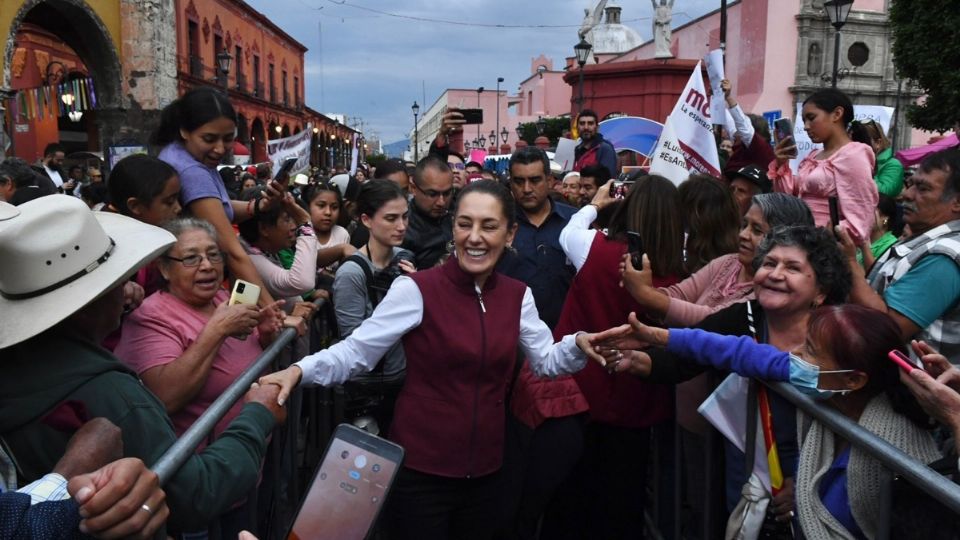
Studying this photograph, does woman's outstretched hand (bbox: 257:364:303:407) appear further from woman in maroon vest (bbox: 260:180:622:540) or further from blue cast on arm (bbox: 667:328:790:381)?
blue cast on arm (bbox: 667:328:790:381)

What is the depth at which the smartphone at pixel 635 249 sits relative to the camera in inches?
127

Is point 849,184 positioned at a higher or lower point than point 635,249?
higher

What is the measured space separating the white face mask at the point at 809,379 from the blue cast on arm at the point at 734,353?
35 mm

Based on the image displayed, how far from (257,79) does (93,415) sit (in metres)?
45.1

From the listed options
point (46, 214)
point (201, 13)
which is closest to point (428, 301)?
point (46, 214)

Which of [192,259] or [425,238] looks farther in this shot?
[425,238]

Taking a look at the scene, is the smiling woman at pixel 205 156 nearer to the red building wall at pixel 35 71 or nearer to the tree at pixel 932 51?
the tree at pixel 932 51

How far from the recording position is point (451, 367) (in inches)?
109

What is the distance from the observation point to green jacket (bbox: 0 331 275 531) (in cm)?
165

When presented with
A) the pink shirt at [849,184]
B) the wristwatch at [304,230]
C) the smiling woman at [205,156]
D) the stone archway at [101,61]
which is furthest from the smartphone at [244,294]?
the stone archway at [101,61]

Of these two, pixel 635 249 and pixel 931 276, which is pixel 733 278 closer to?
pixel 635 249

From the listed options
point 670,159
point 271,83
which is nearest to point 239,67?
point 271,83

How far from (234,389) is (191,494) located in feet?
1.81

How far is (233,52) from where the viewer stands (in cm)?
3819
